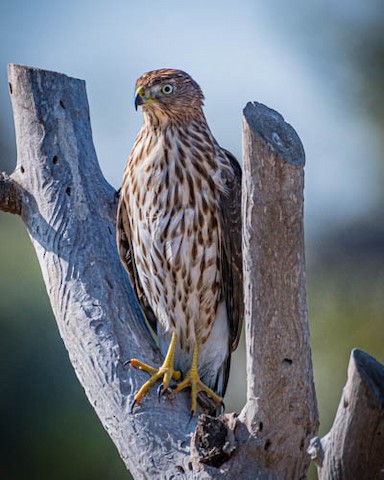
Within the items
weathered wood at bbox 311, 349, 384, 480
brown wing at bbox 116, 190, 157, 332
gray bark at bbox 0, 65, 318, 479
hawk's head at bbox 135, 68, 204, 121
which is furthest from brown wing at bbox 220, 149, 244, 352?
weathered wood at bbox 311, 349, 384, 480

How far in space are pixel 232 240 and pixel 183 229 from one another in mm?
222

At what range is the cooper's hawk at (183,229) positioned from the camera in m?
4.96

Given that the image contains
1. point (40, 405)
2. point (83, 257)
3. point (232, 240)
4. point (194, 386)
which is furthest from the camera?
point (40, 405)

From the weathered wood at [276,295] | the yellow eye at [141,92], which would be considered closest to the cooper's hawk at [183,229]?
the yellow eye at [141,92]

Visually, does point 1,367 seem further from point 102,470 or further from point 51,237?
point 51,237

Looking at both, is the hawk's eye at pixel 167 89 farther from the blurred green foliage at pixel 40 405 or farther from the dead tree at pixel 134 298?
the blurred green foliage at pixel 40 405

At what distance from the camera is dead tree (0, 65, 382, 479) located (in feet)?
11.7

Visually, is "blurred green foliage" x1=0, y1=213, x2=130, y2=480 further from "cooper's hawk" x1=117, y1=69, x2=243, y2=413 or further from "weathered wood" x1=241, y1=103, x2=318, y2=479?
"weathered wood" x1=241, y1=103, x2=318, y2=479

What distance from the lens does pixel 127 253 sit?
518 cm

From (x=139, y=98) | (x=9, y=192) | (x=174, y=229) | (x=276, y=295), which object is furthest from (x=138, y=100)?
(x=276, y=295)

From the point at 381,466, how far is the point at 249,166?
1.03 metres

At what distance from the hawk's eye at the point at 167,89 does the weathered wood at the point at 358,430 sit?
6.61 ft

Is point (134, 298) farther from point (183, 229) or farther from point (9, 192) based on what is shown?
point (9, 192)

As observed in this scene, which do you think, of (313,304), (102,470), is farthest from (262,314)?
(102,470)
